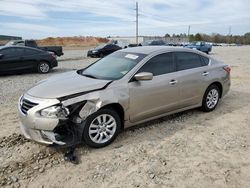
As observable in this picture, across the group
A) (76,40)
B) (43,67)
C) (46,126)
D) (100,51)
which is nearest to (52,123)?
(46,126)

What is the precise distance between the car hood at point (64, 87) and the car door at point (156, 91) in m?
0.58

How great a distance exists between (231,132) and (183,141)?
3.38 feet

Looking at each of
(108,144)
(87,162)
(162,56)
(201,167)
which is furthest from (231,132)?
(87,162)

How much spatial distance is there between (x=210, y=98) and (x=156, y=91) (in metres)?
1.83

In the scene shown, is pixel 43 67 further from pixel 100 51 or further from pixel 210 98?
pixel 100 51

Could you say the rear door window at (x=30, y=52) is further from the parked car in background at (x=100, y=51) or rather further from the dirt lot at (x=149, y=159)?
the parked car in background at (x=100, y=51)

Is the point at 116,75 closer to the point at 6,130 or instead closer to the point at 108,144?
the point at 108,144

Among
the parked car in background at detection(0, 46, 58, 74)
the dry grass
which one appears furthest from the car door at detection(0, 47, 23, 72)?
the dry grass

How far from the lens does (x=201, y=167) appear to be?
3426 millimetres

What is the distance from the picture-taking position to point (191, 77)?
5.18 m

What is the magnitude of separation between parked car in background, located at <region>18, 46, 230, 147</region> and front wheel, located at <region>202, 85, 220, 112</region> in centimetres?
2

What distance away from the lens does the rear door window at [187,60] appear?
5129 mm

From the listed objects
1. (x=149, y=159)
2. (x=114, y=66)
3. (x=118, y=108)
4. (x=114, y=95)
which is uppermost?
(x=114, y=66)

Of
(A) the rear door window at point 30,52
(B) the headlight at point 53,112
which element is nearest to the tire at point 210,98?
(B) the headlight at point 53,112
